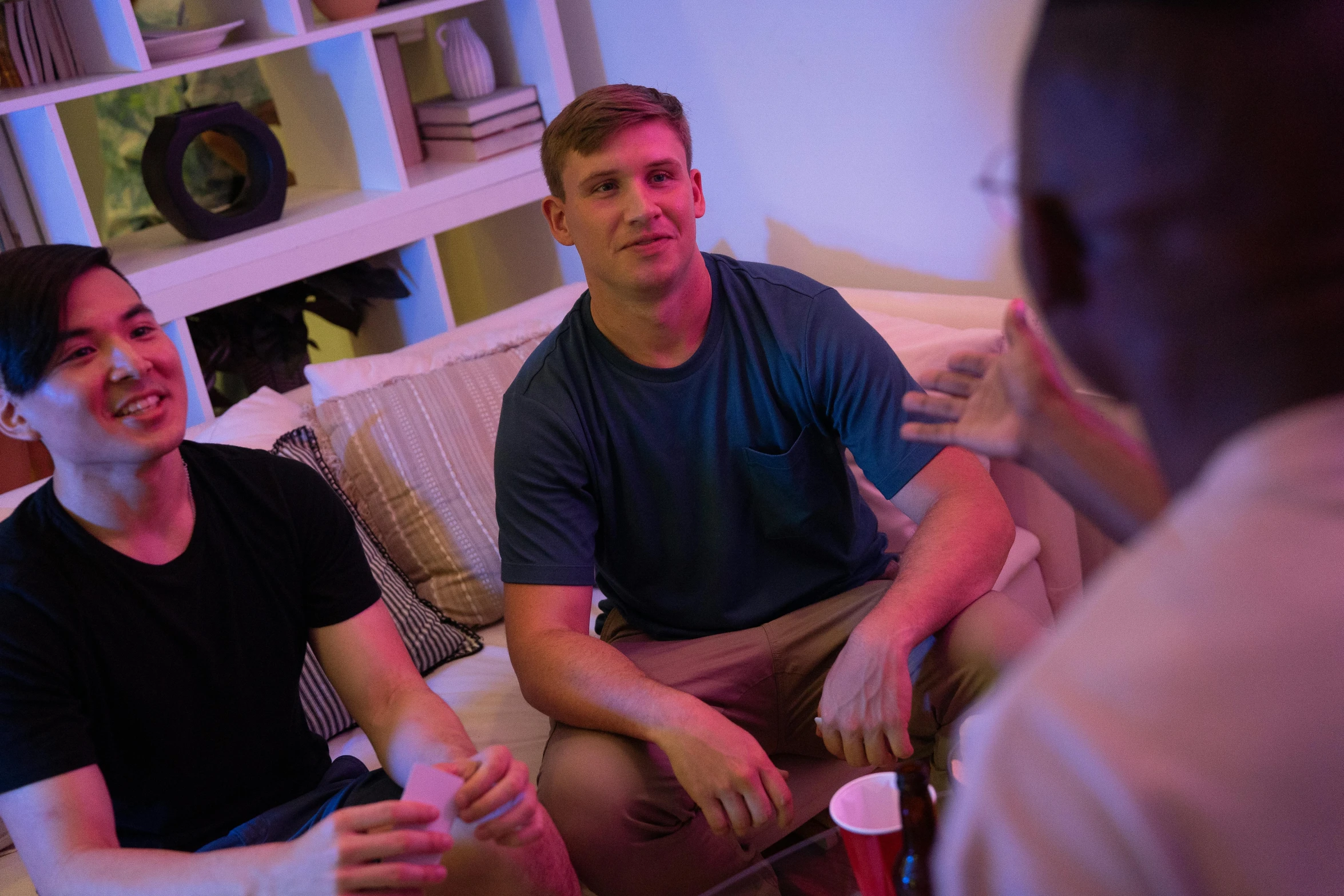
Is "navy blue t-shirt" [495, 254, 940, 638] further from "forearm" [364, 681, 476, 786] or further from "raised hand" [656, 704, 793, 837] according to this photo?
"raised hand" [656, 704, 793, 837]

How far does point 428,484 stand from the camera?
84.6 inches

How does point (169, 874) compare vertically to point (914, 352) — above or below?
below

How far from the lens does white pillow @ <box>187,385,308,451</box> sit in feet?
6.93

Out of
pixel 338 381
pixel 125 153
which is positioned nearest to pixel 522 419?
pixel 338 381

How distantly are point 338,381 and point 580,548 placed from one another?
0.85 m

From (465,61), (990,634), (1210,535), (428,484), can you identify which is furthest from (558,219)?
(1210,535)

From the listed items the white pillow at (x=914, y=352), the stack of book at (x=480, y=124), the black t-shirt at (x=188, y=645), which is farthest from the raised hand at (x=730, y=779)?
the stack of book at (x=480, y=124)

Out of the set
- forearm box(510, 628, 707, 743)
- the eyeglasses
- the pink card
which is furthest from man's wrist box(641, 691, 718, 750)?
the eyeglasses

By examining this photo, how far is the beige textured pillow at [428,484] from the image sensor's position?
212 centimetres

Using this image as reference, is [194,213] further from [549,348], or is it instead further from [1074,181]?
[1074,181]

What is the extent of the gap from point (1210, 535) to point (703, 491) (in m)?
1.26

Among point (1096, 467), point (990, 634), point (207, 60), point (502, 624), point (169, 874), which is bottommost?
point (502, 624)

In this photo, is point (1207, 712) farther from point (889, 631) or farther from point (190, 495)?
point (190, 495)

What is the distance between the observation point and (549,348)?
5.85 ft
